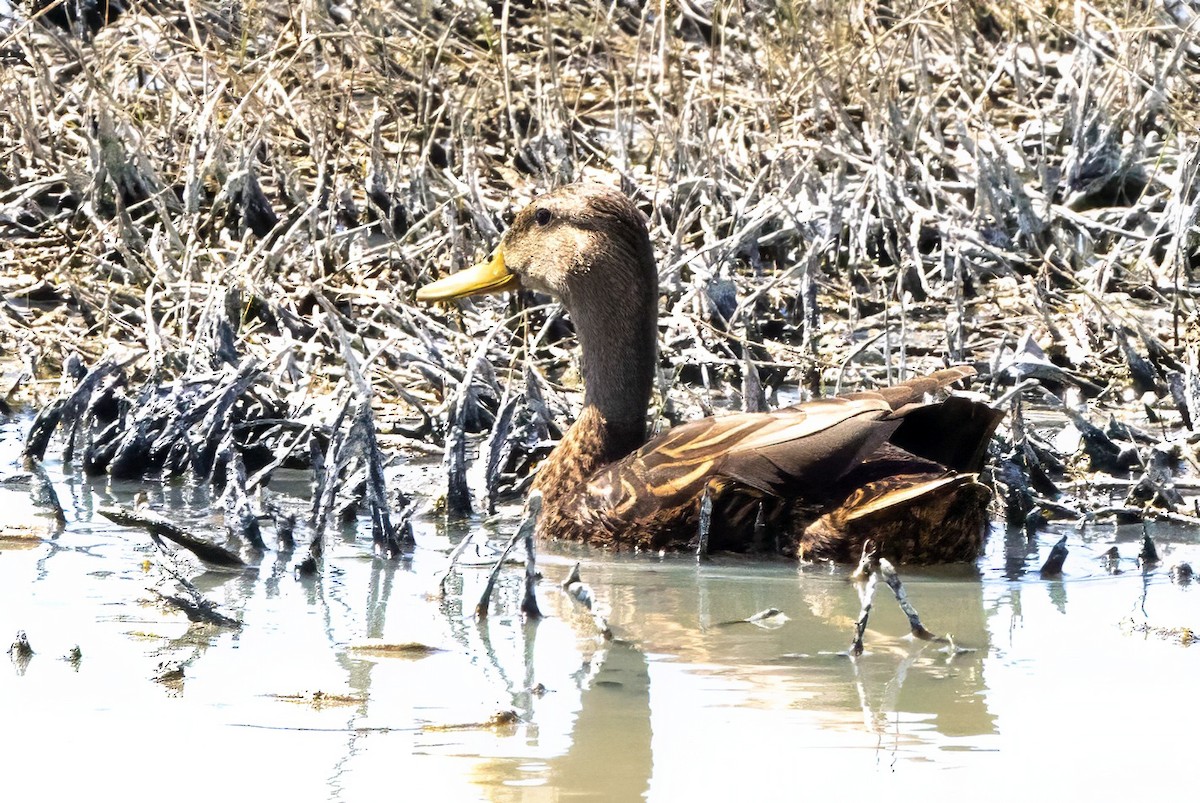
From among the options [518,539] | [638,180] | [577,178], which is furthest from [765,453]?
[638,180]

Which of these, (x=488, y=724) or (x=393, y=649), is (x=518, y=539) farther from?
(x=488, y=724)

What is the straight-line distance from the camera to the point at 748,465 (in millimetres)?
4996

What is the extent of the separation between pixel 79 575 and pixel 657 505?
5.20ft

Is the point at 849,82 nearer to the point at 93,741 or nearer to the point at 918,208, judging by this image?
the point at 918,208

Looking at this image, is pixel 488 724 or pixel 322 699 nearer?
pixel 488 724

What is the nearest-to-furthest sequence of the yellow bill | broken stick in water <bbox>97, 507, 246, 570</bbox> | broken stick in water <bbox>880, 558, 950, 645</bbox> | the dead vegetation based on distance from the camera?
1. broken stick in water <bbox>880, 558, 950, 645</bbox>
2. broken stick in water <bbox>97, 507, 246, 570</bbox>
3. the yellow bill
4. the dead vegetation

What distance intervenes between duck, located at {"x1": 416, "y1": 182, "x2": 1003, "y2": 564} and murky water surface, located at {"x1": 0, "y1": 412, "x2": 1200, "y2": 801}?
0.40 feet

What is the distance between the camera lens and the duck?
493 cm

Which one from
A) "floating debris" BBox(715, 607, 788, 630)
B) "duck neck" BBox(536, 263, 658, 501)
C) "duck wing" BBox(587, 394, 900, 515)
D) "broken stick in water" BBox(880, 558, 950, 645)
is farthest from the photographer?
"duck neck" BBox(536, 263, 658, 501)

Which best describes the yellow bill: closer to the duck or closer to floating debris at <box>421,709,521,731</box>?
the duck

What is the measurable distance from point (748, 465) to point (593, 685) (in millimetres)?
1412

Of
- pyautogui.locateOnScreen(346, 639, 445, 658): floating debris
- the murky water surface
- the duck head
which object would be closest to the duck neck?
the duck head

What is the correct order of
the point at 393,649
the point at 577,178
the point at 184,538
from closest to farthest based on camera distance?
the point at 393,649 < the point at 184,538 < the point at 577,178

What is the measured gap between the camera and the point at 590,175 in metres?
8.37
